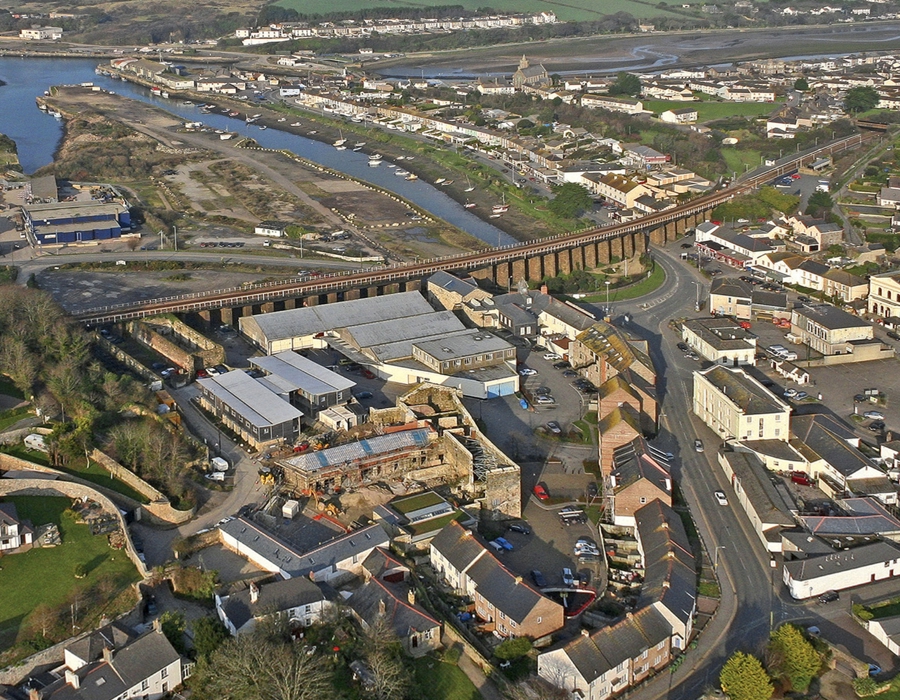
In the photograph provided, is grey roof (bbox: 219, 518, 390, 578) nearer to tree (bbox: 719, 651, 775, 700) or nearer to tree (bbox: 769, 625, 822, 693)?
tree (bbox: 719, 651, 775, 700)

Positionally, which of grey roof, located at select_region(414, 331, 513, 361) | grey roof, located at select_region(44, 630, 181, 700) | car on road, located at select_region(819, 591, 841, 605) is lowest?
car on road, located at select_region(819, 591, 841, 605)

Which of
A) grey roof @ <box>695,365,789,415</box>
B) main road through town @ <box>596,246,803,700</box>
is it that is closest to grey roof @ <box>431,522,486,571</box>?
main road through town @ <box>596,246,803,700</box>

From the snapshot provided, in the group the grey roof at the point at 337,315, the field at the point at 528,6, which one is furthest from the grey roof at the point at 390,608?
the field at the point at 528,6

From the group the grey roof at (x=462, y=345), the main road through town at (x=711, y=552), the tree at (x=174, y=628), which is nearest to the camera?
the tree at (x=174, y=628)

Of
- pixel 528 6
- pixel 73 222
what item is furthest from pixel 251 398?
pixel 528 6

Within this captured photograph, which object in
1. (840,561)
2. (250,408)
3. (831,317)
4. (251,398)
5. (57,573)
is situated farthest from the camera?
(831,317)

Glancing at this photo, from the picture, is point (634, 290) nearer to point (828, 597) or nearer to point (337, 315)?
point (337, 315)

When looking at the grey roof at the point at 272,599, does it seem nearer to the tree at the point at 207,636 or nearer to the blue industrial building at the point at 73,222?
the tree at the point at 207,636
